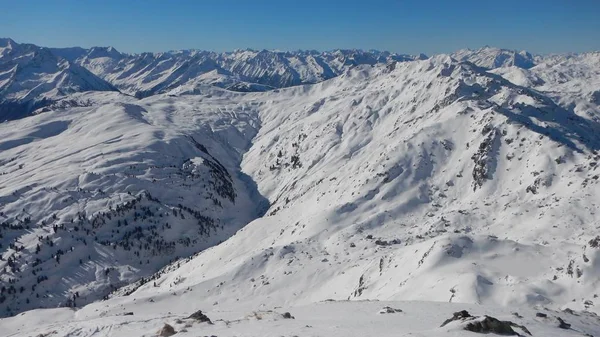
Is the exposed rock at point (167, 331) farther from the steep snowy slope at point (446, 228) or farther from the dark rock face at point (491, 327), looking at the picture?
the steep snowy slope at point (446, 228)

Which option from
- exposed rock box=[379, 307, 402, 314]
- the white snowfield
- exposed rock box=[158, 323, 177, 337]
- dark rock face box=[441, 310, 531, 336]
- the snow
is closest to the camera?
dark rock face box=[441, 310, 531, 336]

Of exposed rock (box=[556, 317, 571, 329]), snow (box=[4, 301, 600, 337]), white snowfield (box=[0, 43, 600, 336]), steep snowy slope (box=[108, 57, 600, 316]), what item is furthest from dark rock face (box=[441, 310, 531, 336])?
steep snowy slope (box=[108, 57, 600, 316])

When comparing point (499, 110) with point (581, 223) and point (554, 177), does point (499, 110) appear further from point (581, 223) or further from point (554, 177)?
point (581, 223)

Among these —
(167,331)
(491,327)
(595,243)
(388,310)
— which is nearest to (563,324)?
(491,327)

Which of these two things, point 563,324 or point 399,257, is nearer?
point 563,324

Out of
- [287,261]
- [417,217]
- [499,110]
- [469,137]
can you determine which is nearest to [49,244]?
[287,261]

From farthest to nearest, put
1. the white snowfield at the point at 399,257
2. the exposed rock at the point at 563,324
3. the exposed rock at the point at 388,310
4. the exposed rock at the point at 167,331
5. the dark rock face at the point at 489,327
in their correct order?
the white snowfield at the point at 399,257 < the exposed rock at the point at 388,310 < the exposed rock at the point at 167,331 < the exposed rock at the point at 563,324 < the dark rock face at the point at 489,327

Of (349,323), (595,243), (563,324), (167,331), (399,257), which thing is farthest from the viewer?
(399,257)

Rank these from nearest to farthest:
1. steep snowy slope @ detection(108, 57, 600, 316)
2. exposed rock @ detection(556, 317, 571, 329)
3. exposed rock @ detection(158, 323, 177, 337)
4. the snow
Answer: the snow → exposed rock @ detection(556, 317, 571, 329) → exposed rock @ detection(158, 323, 177, 337) → steep snowy slope @ detection(108, 57, 600, 316)

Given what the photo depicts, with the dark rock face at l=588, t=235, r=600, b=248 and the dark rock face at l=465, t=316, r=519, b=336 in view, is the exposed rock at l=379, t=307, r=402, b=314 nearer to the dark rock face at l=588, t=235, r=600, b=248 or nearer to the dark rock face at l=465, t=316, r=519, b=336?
the dark rock face at l=465, t=316, r=519, b=336

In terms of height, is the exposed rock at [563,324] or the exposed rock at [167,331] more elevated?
the exposed rock at [167,331]

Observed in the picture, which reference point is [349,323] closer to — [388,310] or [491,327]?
[388,310]

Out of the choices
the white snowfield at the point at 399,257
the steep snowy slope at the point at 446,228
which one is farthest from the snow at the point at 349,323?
the steep snowy slope at the point at 446,228
